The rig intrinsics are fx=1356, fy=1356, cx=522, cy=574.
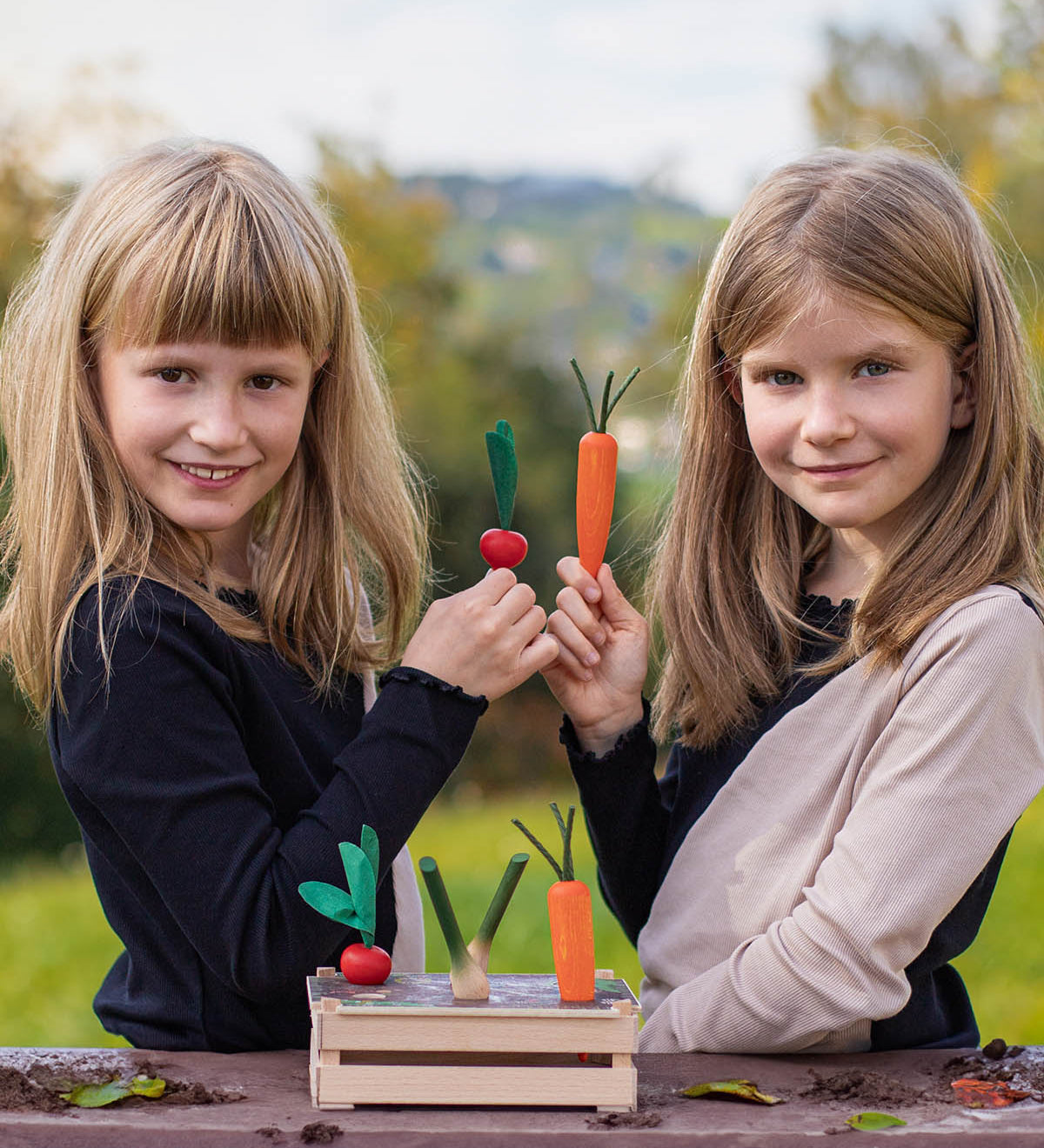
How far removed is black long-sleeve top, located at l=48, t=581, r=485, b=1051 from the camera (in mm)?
1809

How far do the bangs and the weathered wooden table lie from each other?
40.5 inches

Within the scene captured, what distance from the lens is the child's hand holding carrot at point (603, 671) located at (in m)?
2.33

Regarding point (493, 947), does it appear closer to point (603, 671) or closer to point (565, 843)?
point (603, 671)

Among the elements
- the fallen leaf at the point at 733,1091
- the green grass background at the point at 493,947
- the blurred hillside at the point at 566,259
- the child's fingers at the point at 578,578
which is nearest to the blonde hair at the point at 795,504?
the child's fingers at the point at 578,578

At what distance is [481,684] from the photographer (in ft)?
6.69

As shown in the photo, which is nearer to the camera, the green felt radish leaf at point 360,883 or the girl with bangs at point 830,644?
the green felt radish leaf at point 360,883

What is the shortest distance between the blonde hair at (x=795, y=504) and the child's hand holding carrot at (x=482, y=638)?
1.38ft

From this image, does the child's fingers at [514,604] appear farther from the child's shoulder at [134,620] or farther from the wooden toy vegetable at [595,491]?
the child's shoulder at [134,620]

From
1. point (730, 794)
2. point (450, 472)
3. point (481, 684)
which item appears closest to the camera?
point (481, 684)

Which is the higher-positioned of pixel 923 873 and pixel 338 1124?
pixel 923 873

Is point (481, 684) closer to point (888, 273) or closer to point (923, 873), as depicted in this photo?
point (923, 873)

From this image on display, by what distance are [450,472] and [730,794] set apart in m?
10.3

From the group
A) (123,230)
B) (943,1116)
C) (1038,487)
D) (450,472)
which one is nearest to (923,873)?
(943,1116)

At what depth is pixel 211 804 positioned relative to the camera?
1.84 meters
